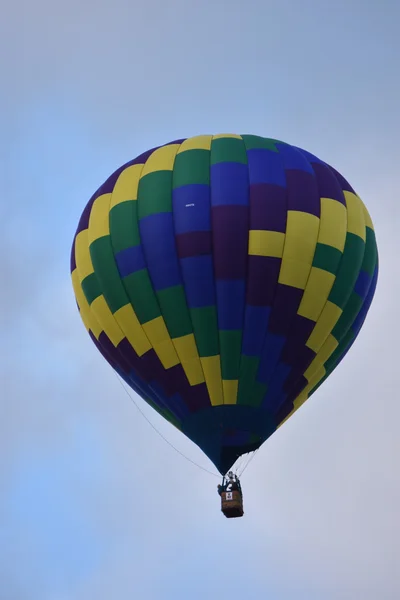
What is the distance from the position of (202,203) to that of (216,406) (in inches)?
125

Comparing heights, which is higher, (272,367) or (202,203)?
(202,203)

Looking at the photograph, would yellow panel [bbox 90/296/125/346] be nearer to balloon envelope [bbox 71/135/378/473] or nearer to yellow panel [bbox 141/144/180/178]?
balloon envelope [bbox 71/135/378/473]

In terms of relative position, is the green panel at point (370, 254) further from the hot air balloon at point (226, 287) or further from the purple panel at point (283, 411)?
the purple panel at point (283, 411)

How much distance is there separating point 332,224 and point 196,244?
2.26 meters

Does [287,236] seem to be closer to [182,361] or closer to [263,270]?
[263,270]

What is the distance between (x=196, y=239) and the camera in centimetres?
2086

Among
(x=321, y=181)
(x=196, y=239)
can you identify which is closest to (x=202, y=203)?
(x=196, y=239)

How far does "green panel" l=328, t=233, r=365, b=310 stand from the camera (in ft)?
69.9

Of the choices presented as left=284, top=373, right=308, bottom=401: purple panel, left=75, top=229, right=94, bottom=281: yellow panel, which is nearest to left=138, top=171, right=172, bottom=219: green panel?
left=75, top=229, right=94, bottom=281: yellow panel

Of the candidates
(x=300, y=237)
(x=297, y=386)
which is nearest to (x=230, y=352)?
(x=297, y=386)

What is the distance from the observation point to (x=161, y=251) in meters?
20.9

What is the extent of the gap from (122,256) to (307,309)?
3032 millimetres

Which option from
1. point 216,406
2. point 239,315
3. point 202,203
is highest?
point 202,203

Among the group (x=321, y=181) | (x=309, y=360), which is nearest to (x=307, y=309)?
(x=309, y=360)
